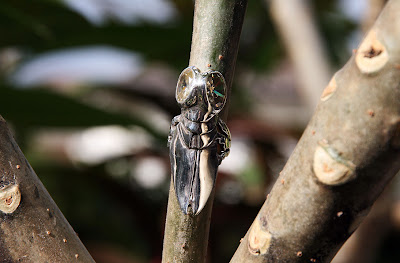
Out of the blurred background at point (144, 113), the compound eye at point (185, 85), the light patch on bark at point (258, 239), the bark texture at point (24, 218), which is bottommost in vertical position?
the bark texture at point (24, 218)

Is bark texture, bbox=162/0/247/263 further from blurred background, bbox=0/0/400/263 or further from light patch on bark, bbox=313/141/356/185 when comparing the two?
blurred background, bbox=0/0/400/263

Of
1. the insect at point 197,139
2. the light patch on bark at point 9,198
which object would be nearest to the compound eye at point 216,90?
the insect at point 197,139

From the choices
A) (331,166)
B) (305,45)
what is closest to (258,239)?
(331,166)

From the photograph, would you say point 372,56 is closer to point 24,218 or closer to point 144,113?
point 24,218

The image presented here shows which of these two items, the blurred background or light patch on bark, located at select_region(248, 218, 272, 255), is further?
the blurred background

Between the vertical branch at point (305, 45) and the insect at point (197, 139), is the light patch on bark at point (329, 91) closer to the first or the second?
the insect at point (197, 139)

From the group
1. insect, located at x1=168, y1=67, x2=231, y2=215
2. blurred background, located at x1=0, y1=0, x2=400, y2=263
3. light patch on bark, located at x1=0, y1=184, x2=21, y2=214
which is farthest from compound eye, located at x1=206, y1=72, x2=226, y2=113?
blurred background, located at x1=0, y1=0, x2=400, y2=263
